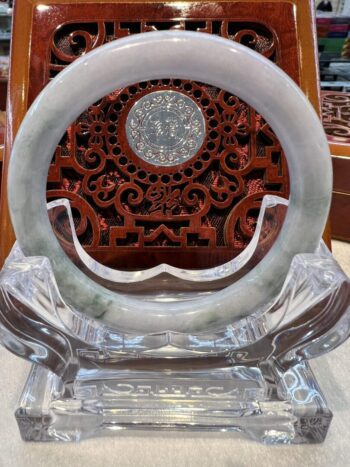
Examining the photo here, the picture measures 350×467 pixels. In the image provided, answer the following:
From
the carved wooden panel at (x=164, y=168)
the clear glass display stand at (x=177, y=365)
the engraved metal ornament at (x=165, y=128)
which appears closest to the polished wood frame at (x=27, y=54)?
the carved wooden panel at (x=164, y=168)

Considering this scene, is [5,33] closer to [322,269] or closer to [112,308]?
[112,308]

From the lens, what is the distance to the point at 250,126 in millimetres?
746

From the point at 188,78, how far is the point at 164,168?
0.86 ft

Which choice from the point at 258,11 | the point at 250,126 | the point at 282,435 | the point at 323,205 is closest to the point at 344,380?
the point at 282,435

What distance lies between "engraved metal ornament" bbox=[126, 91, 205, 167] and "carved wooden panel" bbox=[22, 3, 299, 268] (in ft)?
0.04

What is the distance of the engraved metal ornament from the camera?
72 centimetres

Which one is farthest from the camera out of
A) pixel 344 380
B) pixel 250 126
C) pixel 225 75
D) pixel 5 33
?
pixel 5 33

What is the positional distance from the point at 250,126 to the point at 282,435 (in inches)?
18.1

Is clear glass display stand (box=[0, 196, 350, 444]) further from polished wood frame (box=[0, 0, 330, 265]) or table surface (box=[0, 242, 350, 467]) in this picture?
polished wood frame (box=[0, 0, 330, 265])

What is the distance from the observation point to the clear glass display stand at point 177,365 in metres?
0.50

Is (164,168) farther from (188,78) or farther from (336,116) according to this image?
(336,116)

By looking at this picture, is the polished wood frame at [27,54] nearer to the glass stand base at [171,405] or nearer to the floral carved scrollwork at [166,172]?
the floral carved scrollwork at [166,172]

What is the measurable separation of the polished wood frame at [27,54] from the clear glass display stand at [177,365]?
10.1 inches

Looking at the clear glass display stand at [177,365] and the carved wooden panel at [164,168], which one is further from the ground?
the carved wooden panel at [164,168]
